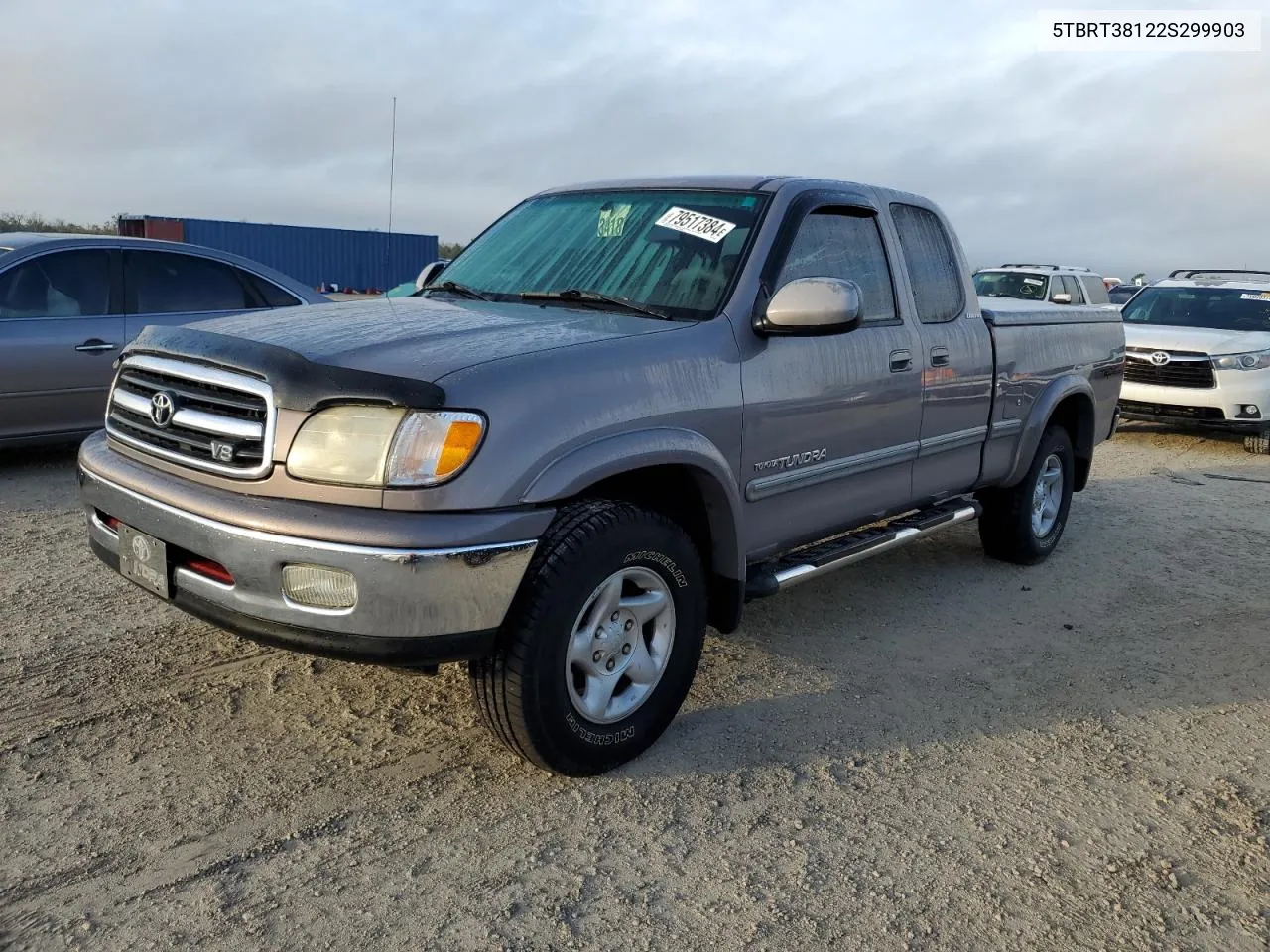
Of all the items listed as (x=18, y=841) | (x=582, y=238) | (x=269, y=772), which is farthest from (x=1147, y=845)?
(x=18, y=841)

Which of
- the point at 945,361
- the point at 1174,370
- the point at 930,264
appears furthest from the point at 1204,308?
the point at 945,361

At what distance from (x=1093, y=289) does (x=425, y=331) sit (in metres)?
16.5

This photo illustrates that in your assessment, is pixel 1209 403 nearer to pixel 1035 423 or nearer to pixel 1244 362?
pixel 1244 362

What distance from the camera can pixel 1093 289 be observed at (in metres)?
17.4

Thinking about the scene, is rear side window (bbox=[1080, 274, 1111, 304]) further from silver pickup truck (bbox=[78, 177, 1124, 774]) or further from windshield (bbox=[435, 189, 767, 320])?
windshield (bbox=[435, 189, 767, 320])

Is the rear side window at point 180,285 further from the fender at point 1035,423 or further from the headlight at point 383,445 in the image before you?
the fender at point 1035,423

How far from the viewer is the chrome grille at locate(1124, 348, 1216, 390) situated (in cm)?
1060

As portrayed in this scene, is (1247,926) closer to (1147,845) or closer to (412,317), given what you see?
(1147,845)

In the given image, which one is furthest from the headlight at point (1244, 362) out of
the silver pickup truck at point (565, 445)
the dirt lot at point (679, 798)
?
the silver pickup truck at point (565, 445)

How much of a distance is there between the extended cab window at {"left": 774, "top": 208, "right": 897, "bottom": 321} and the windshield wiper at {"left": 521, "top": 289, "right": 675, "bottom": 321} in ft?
1.72

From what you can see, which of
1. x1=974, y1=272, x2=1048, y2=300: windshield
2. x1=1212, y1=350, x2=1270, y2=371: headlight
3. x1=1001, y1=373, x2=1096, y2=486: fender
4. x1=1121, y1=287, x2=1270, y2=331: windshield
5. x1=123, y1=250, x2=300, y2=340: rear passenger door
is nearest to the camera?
x1=1001, y1=373, x2=1096, y2=486: fender

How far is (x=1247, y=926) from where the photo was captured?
108 inches

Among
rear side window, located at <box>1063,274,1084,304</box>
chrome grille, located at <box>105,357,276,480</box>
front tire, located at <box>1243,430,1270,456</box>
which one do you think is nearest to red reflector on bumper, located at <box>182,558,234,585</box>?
chrome grille, located at <box>105,357,276,480</box>

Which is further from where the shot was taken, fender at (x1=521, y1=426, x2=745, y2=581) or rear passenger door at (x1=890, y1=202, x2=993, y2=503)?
rear passenger door at (x1=890, y1=202, x2=993, y2=503)
